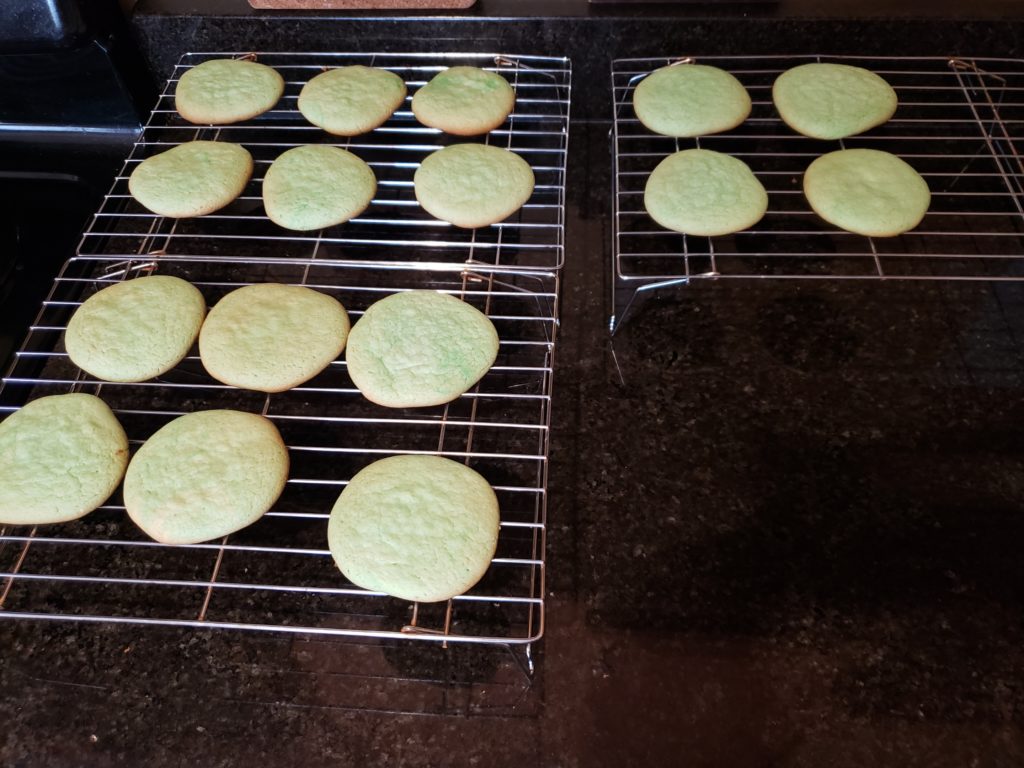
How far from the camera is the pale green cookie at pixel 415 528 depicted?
3.16 ft

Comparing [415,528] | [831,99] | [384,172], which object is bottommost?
[415,528]

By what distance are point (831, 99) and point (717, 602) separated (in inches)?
41.2

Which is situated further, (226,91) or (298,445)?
(226,91)

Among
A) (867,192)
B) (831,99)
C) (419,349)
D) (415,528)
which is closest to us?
(415,528)

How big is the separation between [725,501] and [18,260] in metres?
1.42

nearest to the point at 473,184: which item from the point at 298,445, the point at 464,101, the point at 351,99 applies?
the point at 464,101

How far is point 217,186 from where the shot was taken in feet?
4.54

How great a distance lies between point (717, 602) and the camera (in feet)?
3.50

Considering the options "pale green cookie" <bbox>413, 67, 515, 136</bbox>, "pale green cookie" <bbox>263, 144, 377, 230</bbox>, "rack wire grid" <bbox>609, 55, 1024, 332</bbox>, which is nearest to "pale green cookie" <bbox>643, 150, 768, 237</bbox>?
"rack wire grid" <bbox>609, 55, 1024, 332</bbox>

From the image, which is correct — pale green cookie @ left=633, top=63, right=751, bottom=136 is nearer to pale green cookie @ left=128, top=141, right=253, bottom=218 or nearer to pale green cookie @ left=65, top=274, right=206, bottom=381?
pale green cookie @ left=128, top=141, right=253, bottom=218

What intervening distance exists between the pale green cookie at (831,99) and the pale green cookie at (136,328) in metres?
1.22

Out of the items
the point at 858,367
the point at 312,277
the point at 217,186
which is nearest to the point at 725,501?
the point at 858,367

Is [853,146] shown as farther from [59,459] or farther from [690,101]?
[59,459]

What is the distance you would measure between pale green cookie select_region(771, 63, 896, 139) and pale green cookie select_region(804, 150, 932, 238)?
0.24 ft
